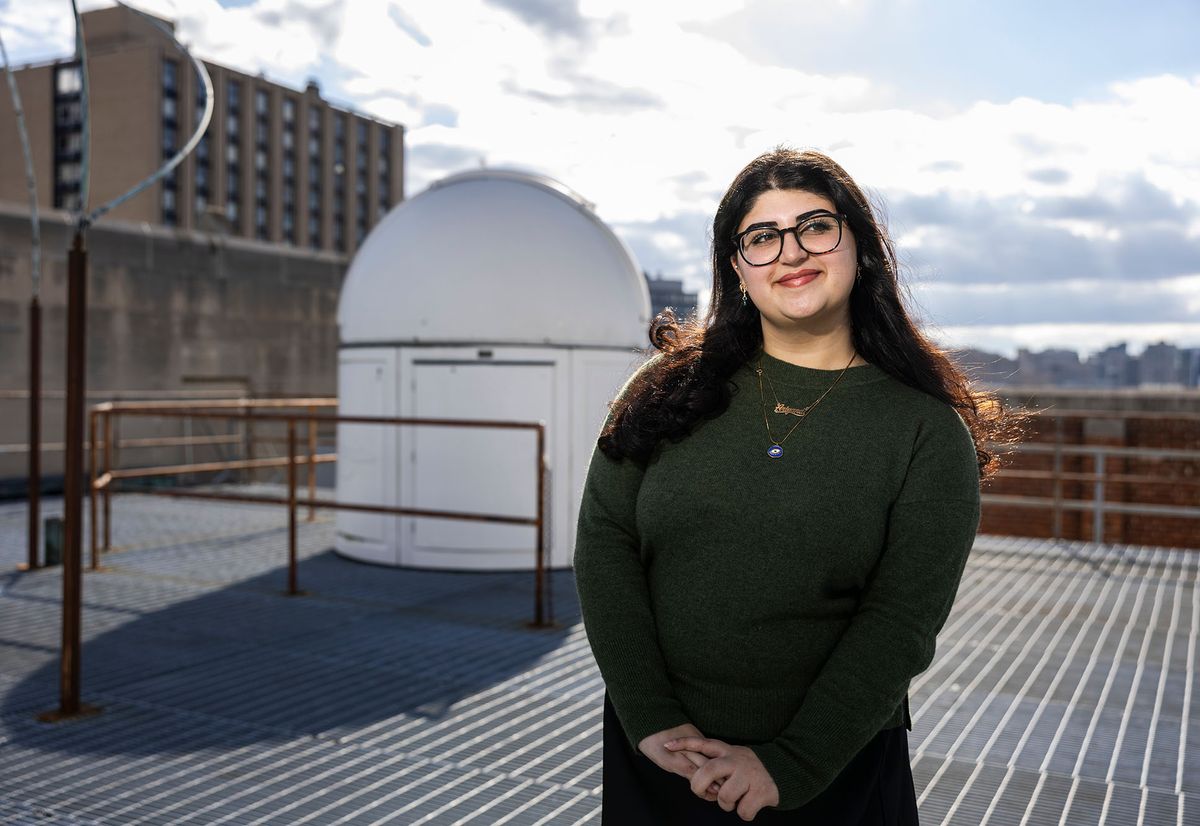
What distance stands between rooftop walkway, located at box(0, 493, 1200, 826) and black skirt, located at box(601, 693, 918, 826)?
1.83 metres

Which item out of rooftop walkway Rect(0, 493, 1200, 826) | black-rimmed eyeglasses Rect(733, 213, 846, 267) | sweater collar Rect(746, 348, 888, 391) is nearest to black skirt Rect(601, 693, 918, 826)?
sweater collar Rect(746, 348, 888, 391)

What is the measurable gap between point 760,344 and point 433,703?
3.54 m

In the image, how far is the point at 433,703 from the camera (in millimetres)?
5285

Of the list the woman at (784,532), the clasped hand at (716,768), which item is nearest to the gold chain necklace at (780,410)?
the woman at (784,532)

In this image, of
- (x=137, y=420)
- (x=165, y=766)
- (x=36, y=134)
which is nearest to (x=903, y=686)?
(x=165, y=766)

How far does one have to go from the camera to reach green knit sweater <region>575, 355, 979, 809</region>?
6.51ft

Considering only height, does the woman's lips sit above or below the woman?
above

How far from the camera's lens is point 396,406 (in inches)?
361

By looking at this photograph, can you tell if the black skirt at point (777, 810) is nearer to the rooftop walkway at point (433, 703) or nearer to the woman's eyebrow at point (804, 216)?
the woman's eyebrow at point (804, 216)

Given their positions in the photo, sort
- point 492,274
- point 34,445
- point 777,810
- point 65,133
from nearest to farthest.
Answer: point 777,810
point 34,445
point 492,274
point 65,133

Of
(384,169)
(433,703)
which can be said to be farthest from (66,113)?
(433,703)

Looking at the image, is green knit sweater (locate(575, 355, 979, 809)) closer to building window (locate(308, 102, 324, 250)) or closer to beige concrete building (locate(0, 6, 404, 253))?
beige concrete building (locate(0, 6, 404, 253))

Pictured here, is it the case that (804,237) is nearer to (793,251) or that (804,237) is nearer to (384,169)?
(793,251)

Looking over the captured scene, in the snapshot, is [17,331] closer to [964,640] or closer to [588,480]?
[964,640]
